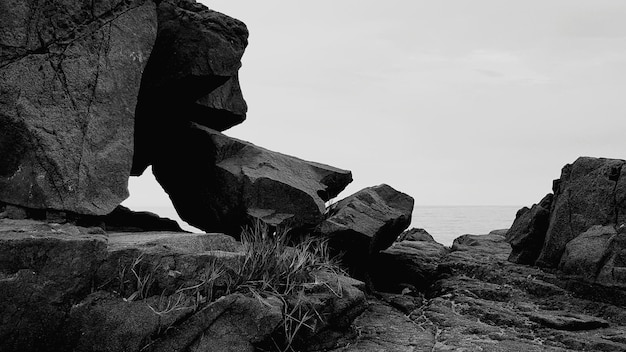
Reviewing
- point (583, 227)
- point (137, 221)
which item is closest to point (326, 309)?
point (137, 221)

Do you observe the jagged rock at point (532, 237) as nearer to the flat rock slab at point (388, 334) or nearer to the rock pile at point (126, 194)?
the rock pile at point (126, 194)

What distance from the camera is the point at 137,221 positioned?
11305 millimetres

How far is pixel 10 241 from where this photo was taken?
664 cm

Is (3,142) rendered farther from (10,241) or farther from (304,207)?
(304,207)

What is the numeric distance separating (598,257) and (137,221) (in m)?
8.60

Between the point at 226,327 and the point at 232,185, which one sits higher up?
the point at 232,185

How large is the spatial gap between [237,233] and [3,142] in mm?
4461

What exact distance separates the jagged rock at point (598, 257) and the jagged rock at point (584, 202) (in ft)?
1.00

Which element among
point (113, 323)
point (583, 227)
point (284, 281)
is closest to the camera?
point (113, 323)

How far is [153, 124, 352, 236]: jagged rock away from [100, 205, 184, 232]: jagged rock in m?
0.38

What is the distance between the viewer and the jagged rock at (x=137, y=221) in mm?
10734

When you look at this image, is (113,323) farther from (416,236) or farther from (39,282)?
(416,236)

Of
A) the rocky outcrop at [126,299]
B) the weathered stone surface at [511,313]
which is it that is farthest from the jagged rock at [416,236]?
the rocky outcrop at [126,299]

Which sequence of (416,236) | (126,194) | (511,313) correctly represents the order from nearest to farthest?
(126,194) → (511,313) → (416,236)
